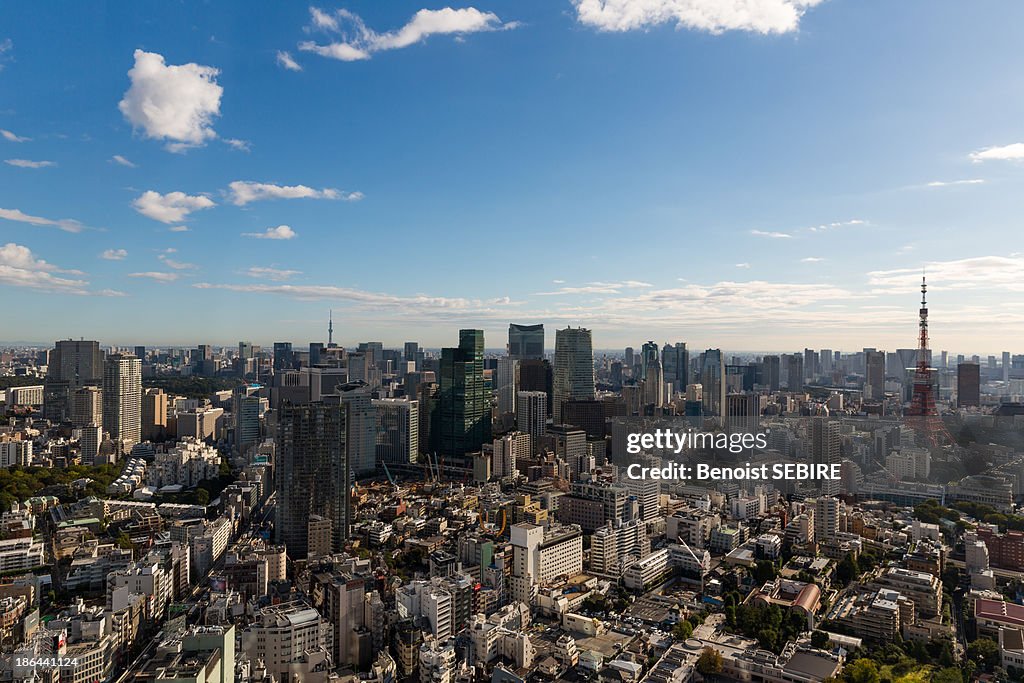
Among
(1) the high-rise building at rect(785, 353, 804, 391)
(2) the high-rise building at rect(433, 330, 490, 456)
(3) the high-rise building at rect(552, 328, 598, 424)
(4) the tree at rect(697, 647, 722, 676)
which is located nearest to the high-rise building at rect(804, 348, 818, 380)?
(1) the high-rise building at rect(785, 353, 804, 391)

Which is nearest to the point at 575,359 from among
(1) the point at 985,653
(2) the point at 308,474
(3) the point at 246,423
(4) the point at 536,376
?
(4) the point at 536,376

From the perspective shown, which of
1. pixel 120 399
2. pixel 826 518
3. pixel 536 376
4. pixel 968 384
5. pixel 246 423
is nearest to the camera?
pixel 826 518

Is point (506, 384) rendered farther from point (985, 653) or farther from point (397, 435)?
point (985, 653)

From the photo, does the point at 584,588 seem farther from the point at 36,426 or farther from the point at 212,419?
the point at 36,426

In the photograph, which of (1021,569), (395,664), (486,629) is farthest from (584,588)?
(1021,569)

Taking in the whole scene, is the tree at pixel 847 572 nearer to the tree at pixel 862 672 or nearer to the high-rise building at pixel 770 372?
the tree at pixel 862 672
